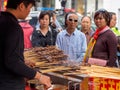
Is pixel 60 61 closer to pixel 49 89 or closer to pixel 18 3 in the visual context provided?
pixel 49 89

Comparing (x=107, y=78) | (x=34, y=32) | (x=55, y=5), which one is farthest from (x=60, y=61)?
(x=55, y=5)

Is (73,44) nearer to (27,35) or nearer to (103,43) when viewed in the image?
(103,43)

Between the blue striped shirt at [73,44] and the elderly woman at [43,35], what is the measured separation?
0.23m

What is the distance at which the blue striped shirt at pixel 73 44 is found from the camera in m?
5.60

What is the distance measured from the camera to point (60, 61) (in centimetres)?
431

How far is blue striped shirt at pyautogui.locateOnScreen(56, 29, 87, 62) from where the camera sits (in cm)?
560

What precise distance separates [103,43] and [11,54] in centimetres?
202

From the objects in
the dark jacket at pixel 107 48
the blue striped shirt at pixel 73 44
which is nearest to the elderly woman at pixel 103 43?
the dark jacket at pixel 107 48

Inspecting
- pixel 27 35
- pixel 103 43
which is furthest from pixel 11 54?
pixel 27 35

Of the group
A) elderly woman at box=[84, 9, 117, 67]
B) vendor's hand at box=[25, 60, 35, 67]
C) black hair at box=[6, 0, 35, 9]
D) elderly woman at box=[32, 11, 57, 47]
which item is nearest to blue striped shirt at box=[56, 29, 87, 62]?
elderly woman at box=[32, 11, 57, 47]

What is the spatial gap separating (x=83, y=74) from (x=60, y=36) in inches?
84.5

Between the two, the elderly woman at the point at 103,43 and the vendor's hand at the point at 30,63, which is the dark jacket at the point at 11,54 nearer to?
the vendor's hand at the point at 30,63

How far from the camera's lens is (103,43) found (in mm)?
5008

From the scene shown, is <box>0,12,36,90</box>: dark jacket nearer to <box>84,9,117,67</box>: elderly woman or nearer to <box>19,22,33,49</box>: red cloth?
<box>84,9,117,67</box>: elderly woman
